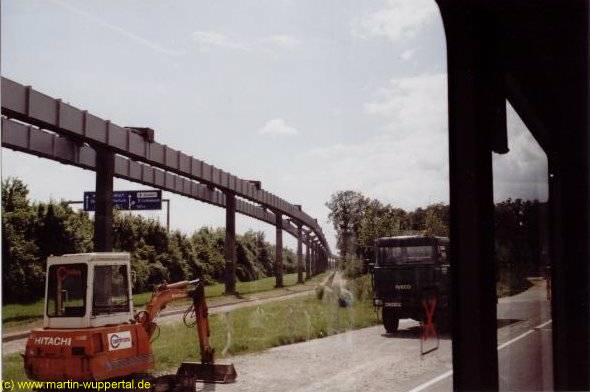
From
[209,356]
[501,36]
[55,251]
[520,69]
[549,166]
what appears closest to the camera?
[501,36]

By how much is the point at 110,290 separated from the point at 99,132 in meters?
7.72

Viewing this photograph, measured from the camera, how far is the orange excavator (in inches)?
242

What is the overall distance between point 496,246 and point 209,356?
7173 millimetres

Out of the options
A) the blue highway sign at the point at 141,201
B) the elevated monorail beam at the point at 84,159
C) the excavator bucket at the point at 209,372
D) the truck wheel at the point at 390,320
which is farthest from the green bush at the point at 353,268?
the excavator bucket at the point at 209,372

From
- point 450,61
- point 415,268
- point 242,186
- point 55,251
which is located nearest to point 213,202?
point 242,186

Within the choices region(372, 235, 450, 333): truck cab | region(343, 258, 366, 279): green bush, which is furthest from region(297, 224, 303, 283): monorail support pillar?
region(372, 235, 450, 333): truck cab

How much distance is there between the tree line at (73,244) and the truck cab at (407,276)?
21.0ft

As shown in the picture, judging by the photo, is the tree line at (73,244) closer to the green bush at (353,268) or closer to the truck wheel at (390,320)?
the green bush at (353,268)

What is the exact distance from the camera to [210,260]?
23984 mm

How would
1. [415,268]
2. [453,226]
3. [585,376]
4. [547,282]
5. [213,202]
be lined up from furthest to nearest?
[213,202], [415,268], [547,282], [585,376], [453,226]

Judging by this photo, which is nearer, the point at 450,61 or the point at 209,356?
the point at 450,61

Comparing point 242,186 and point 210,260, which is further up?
point 242,186

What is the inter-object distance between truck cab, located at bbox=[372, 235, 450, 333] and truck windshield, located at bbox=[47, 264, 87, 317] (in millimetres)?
9446

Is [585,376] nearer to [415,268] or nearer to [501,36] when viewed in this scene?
[501,36]
